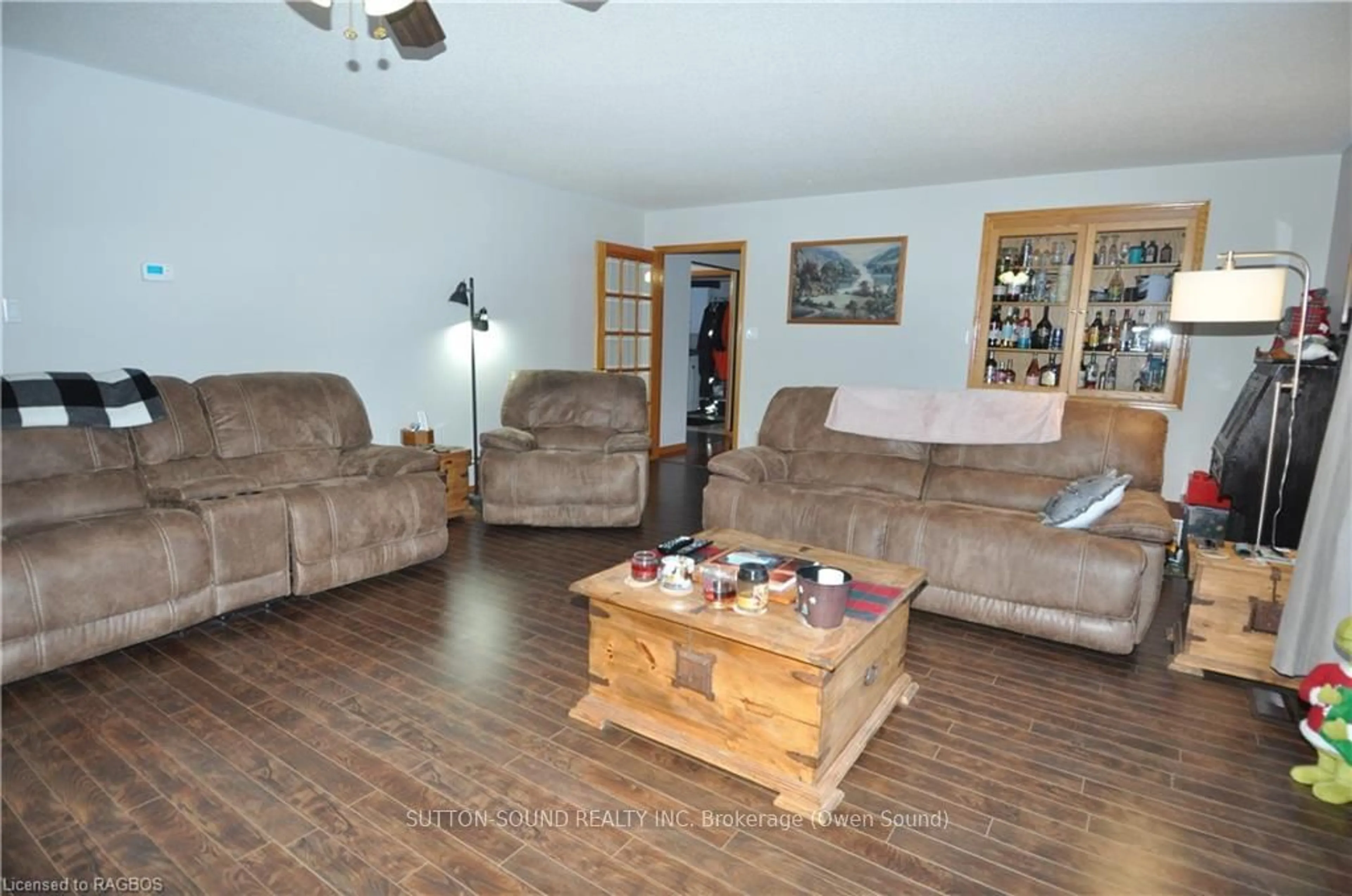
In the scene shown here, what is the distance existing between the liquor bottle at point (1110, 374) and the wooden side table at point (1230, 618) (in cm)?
268

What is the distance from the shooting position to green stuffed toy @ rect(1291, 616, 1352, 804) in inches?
75.6

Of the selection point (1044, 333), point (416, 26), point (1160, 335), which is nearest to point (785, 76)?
point (416, 26)

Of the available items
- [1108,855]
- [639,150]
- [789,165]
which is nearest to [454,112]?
[639,150]

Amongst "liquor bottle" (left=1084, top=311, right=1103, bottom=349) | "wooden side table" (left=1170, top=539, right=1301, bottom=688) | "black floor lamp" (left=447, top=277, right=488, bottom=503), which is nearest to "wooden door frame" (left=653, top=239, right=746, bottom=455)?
"black floor lamp" (left=447, top=277, right=488, bottom=503)

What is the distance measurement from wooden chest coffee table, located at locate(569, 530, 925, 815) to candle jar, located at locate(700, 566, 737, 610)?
47 millimetres

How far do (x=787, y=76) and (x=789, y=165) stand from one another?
174 centimetres

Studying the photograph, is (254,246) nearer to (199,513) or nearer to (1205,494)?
(199,513)

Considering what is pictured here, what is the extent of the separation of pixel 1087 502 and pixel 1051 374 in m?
2.65

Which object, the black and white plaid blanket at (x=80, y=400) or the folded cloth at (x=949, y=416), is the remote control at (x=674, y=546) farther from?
the black and white plaid blanket at (x=80, y=400)

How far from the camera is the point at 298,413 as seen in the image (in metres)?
3.72

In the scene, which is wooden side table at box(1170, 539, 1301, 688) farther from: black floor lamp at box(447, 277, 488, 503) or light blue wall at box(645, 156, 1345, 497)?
black floor lamp at box(447, 277, 488, 503)

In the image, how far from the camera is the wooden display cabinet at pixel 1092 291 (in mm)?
4762

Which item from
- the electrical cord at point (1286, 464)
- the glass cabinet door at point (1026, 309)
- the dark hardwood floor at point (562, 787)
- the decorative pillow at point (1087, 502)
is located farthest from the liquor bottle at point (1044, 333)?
the dark hardwood floor at point (562, 787)

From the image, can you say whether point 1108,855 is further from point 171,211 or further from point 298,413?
point 171,211
